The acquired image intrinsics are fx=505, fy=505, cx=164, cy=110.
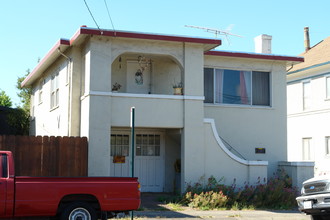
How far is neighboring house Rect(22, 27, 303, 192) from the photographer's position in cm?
1561

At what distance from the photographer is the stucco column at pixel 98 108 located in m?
15.3

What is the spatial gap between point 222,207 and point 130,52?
221 inches

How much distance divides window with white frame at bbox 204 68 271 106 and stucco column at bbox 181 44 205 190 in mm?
1954

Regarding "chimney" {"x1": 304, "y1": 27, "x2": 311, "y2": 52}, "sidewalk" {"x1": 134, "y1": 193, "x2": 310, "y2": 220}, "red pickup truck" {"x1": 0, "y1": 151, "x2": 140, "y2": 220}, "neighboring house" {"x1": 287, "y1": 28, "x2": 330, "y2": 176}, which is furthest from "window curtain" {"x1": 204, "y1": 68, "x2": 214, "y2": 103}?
"chimney" {"x1": 304, "y1": 27, "x2": 311, "y2": 52}

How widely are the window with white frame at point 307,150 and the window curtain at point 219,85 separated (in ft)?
26.5

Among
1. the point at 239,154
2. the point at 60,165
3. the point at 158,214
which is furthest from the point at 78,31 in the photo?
the point at 239,154

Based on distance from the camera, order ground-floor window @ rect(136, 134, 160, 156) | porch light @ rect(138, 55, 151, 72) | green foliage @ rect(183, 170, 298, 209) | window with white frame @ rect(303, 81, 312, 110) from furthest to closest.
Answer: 1. window with white frame @ rect(303, 81, 312, 110)
2. ground-floor window @ rect(136, 134, 160, 156)
3. porch light @ rect(138, 55, 151, 72)
4. green foliage @ rect(183, 170, 298, 209)

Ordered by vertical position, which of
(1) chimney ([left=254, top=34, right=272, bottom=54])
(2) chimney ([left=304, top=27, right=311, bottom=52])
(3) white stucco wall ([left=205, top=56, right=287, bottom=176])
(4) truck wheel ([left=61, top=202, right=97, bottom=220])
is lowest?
(4) truck wheel ([left=61, top=202, right=97, bottom=220])

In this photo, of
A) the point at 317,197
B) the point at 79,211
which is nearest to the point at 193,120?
the point at 317,197

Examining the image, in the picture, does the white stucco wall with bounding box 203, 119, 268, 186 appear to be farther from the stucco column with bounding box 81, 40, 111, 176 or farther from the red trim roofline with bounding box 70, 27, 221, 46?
the stucco column with bounding box 81, 40, 111, 176

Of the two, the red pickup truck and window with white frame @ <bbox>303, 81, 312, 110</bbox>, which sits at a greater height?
window with white frame @ <bbox>303, 81, 312, 110</bbox>

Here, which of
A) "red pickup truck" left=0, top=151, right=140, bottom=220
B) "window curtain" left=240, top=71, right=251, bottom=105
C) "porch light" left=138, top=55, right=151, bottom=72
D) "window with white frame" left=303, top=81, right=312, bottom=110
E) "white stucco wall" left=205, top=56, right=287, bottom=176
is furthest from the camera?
"window with white frame" left=303, top=81, right=312, bottom=110

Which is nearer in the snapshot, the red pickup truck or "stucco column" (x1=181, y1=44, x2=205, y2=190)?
the red pickup truck

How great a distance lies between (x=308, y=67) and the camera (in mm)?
23797
